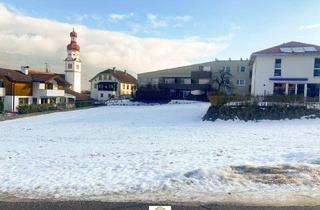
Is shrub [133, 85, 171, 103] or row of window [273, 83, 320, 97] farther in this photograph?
shrub [133, 85, 171, 103]

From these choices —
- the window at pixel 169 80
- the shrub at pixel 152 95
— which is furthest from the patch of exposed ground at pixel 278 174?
the window at pixel 169 80

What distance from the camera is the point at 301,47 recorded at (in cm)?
3303

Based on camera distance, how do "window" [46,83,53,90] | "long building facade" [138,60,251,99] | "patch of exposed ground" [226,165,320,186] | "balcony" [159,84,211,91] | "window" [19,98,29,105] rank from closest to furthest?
"patch of exposed ground" [226,165,320,186]
"window" [19,98,29,105]
"window" [46,83,53,90]
"balcony" [159,84,211,91]
"long building facade" [138,60,251,99]

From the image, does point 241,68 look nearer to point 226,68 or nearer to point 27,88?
point 226,68

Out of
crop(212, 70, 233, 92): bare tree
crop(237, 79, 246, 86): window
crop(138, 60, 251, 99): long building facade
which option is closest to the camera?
crop(212, 70, 233, 92): bare tree

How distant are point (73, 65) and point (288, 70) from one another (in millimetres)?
57172

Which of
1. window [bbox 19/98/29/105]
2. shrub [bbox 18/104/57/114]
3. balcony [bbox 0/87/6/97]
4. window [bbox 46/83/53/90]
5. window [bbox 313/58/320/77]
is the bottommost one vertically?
shrub [bbox 18/104/57/114]

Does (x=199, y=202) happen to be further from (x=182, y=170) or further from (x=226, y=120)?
(x=226, y=120)

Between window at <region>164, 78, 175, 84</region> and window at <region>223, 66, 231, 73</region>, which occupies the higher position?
window at <region>223, 66, 231, 73</region>

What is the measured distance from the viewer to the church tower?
74.8m

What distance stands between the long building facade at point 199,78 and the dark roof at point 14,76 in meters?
21.5

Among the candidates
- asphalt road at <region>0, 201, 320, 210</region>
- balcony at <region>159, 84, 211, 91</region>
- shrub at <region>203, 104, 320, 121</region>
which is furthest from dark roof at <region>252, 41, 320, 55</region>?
asphalt road at <region>0, 201, 320, 210</region>

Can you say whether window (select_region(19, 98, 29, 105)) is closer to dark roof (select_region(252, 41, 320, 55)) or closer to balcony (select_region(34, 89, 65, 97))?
balcony (select_region(34, 89, 65, 97))

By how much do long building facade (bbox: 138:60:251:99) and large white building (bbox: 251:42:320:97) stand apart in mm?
19989
